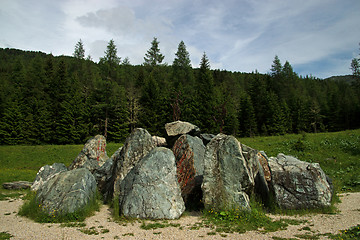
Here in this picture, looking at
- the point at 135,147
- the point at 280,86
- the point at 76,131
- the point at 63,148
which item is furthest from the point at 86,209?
the point at 280,86

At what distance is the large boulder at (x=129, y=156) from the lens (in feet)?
38.7

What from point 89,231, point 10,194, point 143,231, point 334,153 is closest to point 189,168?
point 143,231

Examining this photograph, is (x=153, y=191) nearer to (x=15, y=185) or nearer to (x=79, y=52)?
(x=15, y=185)

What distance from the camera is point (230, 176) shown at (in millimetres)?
9531

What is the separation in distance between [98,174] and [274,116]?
46573mm

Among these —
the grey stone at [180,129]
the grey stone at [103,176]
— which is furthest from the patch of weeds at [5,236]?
the grey stone at [180,129]

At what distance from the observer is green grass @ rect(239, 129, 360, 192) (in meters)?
15.3

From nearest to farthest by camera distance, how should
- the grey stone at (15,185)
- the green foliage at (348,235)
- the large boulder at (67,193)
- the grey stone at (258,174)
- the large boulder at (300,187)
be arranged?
1. the green foliage at (348,235)
2. the large boulder at (67,193)
3. the large boulder at (300,187)
4. the grey stone at (258,174)
5. the grey stone at (15,185)

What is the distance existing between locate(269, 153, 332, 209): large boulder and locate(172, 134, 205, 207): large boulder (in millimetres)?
3484

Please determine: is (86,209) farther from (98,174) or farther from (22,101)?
(22,101)

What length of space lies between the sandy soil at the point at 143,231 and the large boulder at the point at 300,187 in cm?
63

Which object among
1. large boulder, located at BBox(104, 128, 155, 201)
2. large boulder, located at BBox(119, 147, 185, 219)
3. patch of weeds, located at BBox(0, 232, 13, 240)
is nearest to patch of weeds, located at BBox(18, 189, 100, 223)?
patch of weeds, located at BBox(0, 232, 13, 240)

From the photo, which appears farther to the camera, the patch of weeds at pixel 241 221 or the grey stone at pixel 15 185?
the grey stone at pixel 15 185

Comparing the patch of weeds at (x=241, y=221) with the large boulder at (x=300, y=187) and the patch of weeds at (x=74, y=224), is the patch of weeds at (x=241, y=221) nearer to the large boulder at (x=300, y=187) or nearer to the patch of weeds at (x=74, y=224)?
the large boulder at (x=300, y=187)
